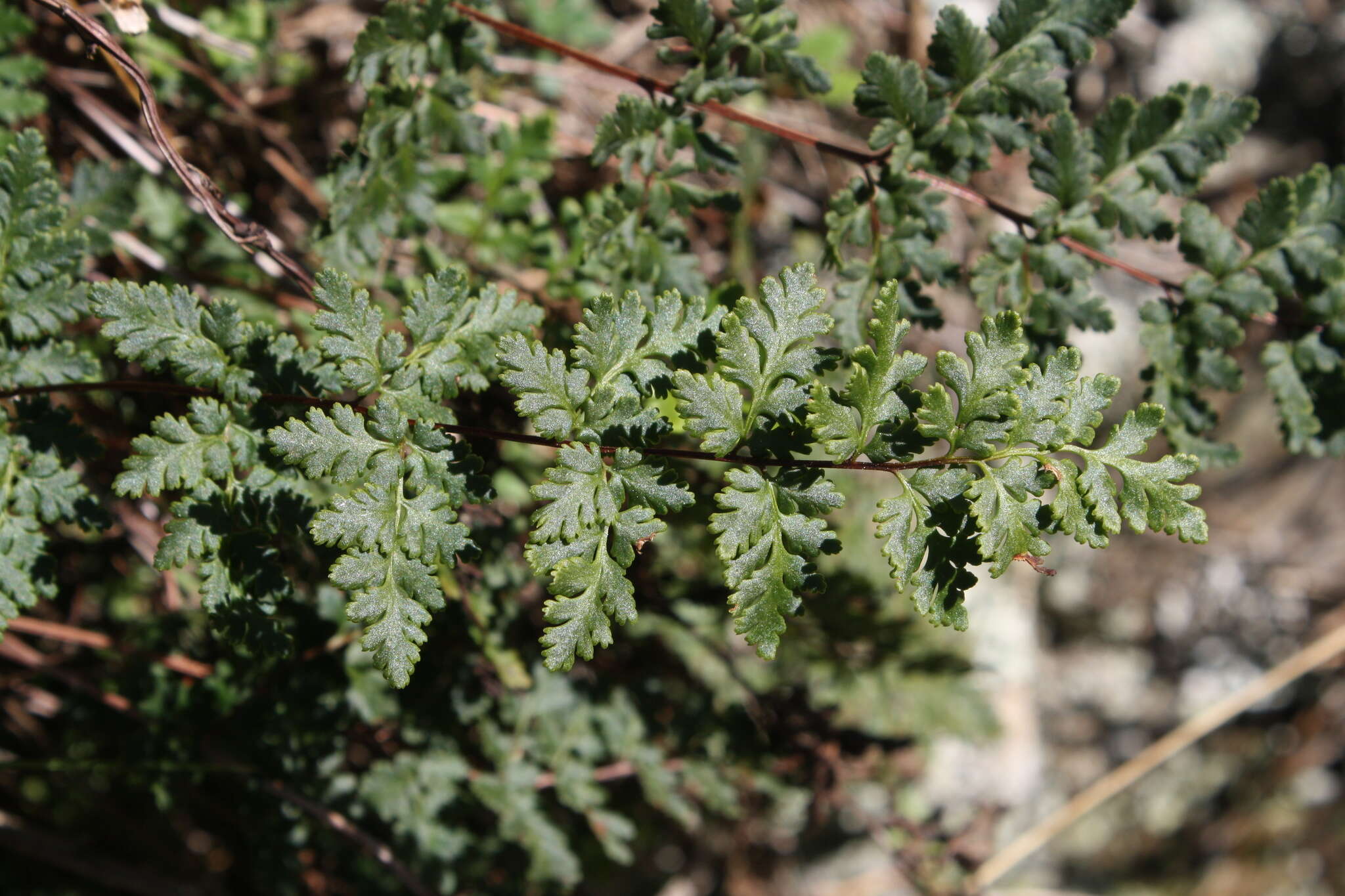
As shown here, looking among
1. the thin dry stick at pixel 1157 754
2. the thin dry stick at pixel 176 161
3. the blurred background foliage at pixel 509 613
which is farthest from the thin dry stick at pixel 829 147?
the thin dry stick at pixel 1157 754

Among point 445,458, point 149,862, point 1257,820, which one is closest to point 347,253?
point 445,458

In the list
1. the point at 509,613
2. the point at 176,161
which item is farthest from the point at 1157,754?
the point at 176,161

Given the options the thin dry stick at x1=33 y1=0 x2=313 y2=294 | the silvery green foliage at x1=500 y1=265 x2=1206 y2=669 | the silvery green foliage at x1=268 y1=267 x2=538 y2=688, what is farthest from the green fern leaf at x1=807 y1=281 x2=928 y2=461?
the thin dry stick at x1=33 y1=0 x2=313 y2=294

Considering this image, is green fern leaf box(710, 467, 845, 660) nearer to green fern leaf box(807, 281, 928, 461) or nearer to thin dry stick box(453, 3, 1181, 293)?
green fern leaf box(807, 281, 928, 461)

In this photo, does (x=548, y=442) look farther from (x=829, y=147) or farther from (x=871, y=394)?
(x=829, y=147)

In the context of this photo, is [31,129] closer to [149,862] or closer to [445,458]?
[445,458]

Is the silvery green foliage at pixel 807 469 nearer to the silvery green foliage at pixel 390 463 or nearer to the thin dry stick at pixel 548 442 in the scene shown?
the thin dry stick at pixel 548 442
